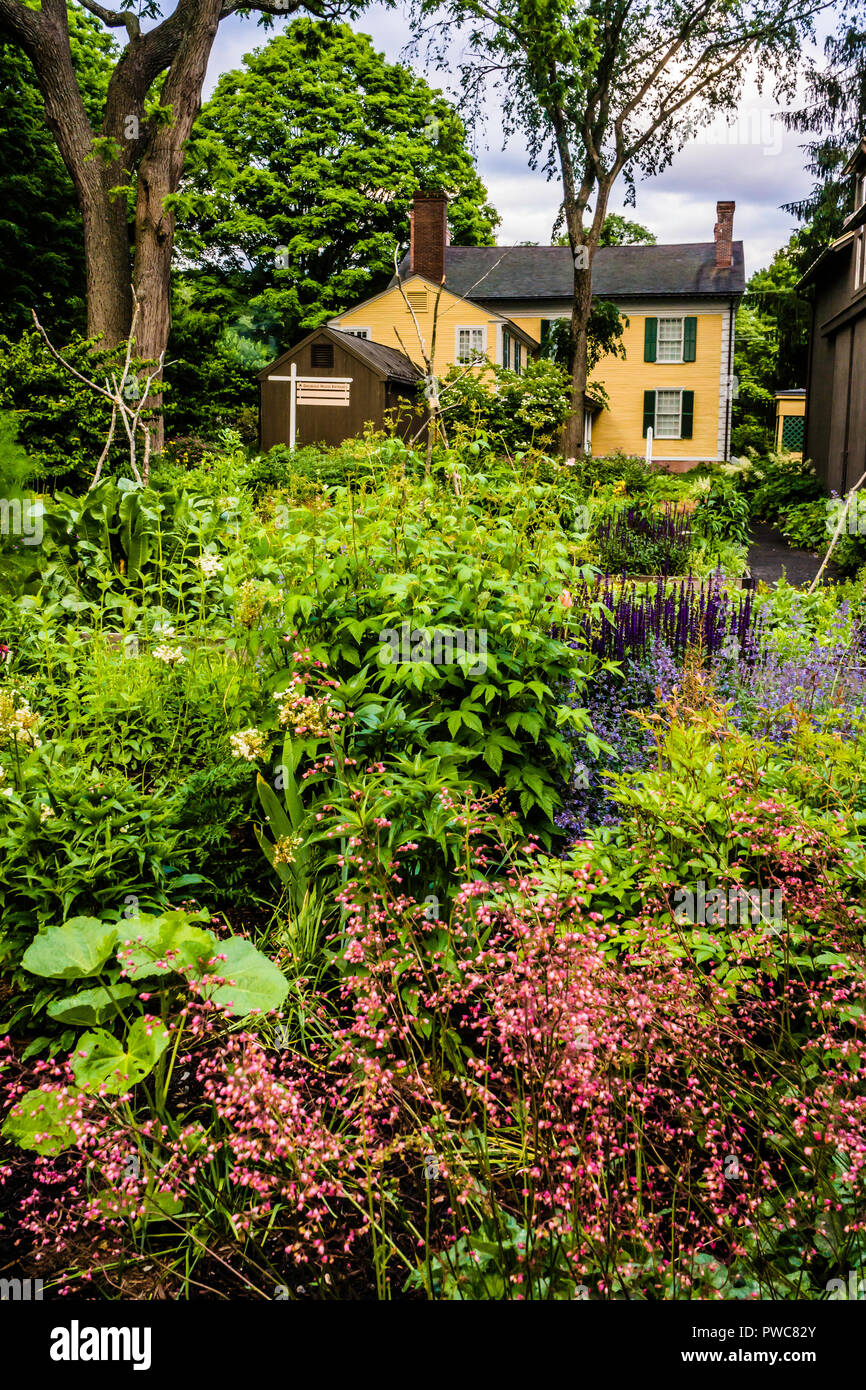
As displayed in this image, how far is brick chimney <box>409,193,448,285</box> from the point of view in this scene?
27438 millimetres

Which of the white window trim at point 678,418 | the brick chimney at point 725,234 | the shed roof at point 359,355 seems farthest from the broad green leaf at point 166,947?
the brick chimney at point 725,234

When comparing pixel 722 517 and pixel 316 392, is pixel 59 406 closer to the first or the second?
pixel 722 517

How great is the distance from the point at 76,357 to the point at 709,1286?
1122cm

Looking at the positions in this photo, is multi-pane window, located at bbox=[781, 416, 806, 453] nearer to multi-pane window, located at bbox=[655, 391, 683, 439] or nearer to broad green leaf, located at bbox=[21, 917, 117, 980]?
multi-pane window, located at bbox=[655, 391, 683, 439]

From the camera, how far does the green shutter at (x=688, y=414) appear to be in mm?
31281

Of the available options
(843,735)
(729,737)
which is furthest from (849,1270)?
(843,735)

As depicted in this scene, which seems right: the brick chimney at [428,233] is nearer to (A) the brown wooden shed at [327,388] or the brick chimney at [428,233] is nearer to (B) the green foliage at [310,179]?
(B) the green foliage at [310,179]

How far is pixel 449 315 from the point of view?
2984 cm

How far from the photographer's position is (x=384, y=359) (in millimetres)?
25125

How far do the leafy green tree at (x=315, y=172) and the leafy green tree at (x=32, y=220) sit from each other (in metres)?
10.5

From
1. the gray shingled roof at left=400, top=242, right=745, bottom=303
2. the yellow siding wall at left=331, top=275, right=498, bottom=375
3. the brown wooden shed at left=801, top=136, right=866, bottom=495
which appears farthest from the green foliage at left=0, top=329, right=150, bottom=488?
the gray shingled roof at left=400, top=242, right=745, bottom=303

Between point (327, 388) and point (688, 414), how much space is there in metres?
12.5

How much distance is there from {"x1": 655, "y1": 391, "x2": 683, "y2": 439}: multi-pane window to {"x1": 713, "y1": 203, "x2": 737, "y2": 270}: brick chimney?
4.60 m

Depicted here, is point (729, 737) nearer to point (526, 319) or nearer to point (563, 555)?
point (563, 555)
